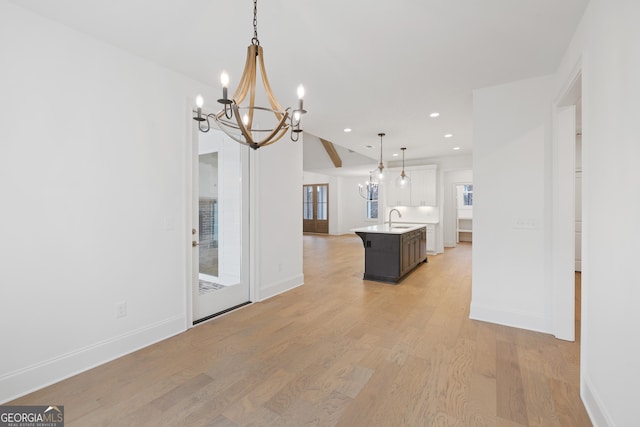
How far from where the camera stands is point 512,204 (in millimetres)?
3203

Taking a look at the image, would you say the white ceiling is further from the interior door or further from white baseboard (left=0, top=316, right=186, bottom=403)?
white baseboard (left=0, top=316, right=186, bottom=403)

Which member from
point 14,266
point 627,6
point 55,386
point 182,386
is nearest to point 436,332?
point 182,386

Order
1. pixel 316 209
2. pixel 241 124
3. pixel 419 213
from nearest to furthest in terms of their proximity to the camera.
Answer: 1. pixel 241 124
2. pixel 419 213
3. pixel 316 209

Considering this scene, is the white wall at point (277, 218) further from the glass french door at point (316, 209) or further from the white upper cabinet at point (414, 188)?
the glass french door at point (316, 209)

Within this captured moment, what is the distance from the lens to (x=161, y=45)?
8.26 feet

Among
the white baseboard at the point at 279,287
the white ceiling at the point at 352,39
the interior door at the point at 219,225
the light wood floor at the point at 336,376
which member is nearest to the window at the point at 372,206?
the white baseboard at the point at 279,287

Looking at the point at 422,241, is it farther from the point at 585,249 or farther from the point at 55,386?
the point at 55,386

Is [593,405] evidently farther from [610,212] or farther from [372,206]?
[372,206]

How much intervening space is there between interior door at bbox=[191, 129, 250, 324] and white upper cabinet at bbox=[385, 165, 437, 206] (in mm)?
5186

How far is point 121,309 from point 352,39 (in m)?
3.10

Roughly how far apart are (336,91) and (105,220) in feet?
9.03

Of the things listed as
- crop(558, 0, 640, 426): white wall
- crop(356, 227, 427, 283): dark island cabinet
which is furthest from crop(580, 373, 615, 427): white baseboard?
crop(356, 227, 427, 283): dark island cabinet

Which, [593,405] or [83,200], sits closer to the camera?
[593,405]

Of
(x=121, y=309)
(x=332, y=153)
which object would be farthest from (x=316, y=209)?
(x=121, y=309)
